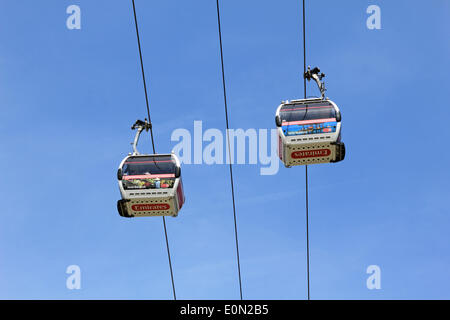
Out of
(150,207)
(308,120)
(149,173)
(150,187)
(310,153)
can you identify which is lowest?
(150,207)

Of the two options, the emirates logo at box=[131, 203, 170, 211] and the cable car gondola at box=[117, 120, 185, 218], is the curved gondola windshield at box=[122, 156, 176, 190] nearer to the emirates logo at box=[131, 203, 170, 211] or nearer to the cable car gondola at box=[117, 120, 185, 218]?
the cable car gondola at box=[117, 120, 185, 218]

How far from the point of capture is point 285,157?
15.4m

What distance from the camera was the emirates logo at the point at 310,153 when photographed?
15.4 m

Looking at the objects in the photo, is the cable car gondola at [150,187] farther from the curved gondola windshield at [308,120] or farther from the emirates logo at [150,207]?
the curved gondola windshield at [308,120]

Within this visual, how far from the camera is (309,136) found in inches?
603

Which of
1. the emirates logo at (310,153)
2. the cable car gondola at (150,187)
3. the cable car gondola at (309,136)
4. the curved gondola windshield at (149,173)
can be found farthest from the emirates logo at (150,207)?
the emirates logo at (310,153)

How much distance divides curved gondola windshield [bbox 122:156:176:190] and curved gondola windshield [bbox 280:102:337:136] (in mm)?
3311

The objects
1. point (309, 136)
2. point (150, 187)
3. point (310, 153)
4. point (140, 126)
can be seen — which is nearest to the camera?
point (309, 136)

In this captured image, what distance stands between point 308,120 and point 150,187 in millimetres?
4614

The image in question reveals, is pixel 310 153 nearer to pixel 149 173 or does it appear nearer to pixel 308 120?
pixel 308 120

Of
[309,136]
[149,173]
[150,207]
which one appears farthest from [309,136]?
[150,207]

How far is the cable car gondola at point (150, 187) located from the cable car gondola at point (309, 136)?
9.89 ft
